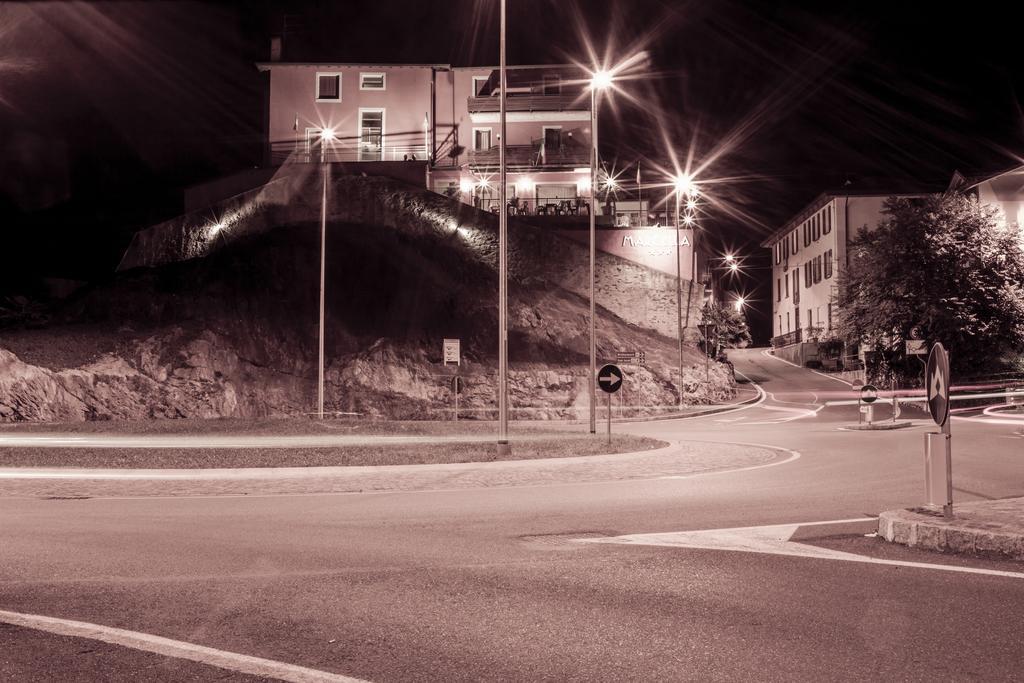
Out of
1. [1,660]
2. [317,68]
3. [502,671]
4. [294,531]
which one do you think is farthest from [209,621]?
[317,68]

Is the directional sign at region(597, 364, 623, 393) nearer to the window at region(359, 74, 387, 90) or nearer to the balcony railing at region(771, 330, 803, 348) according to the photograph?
the window at region(359, 74, 387, 90)

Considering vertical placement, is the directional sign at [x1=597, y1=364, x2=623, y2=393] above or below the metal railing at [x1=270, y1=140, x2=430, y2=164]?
below

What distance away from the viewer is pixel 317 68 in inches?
2308

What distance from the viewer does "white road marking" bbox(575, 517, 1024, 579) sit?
22.0ft

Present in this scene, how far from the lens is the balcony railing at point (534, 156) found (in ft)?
187

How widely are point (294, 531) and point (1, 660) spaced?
4.45 m

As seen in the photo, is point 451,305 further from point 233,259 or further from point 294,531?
point 294,531

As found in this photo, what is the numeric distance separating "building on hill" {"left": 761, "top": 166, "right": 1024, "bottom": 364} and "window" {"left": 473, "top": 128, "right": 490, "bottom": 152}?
26272 mm

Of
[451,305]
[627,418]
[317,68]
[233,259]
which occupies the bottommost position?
[627,418]

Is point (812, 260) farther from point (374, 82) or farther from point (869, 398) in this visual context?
point (869, 398)

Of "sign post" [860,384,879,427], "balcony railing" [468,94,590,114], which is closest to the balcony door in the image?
"balcony railing" [468,94,590,114]

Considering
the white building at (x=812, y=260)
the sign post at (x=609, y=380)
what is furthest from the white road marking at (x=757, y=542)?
the white building at (x=812, y=260)

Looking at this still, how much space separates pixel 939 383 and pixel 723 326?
170ft

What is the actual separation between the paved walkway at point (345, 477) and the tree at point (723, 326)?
38085 millimetres
